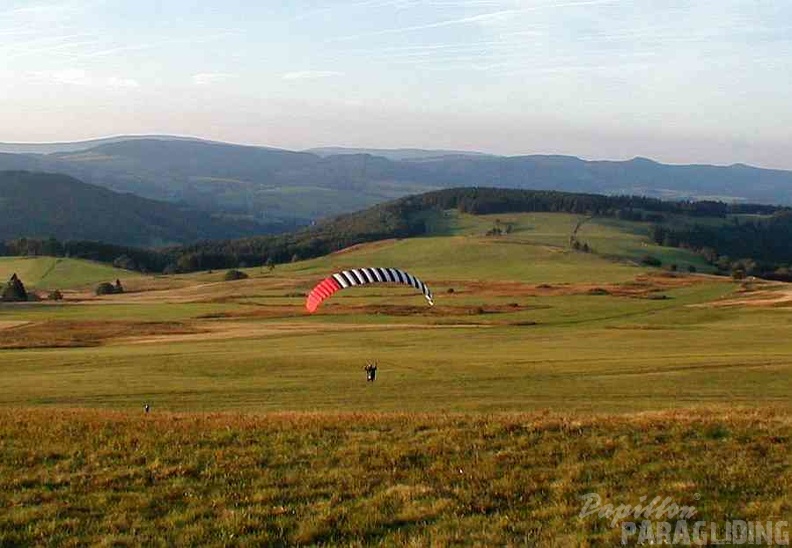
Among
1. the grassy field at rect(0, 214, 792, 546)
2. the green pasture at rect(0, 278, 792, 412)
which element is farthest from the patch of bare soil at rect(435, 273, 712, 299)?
the green pasture at rect(0, 278, 792, 412)

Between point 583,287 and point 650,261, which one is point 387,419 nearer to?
point 583,287

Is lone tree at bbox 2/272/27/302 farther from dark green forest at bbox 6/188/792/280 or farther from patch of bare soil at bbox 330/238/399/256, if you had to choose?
patch of bare soil at bbox 330/238/399/256

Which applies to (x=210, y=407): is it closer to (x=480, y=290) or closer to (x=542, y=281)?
(x=480, y=290)

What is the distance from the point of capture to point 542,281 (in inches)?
4257

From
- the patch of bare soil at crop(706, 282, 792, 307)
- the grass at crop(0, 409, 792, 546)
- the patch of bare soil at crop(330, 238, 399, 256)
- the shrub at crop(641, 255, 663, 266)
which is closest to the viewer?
the grass at crop(0, 409, 792, 546)

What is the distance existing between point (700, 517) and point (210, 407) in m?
18.9

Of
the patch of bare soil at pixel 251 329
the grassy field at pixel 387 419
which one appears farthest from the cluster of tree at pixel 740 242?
the patch of bare soil at pixel 251 329

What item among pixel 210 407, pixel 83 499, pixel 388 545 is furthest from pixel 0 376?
pixel 388 545

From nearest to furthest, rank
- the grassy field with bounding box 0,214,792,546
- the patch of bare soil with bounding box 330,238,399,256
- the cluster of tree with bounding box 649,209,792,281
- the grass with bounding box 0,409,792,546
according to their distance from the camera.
A: 1. the grass with bounding box 0,409,792,546
2. the grassy field with bounding box 0,214,792,546
3. the cluster of tree with bounding box 649,209,792,281
4. the patch of bare soil with bounding box 330,238,399,256

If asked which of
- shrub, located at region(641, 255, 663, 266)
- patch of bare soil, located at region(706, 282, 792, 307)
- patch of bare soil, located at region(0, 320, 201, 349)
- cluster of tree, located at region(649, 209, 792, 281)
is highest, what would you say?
cluster of tree, located at region(649, 209, 792, 281)

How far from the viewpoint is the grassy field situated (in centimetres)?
980

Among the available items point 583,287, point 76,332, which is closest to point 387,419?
point 76,332

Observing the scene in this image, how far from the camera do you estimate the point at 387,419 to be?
16.0 metres

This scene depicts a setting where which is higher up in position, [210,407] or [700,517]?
[700,517]
